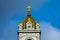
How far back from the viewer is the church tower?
115 m

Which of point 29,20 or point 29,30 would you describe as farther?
point 29,20

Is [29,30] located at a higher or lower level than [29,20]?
lower

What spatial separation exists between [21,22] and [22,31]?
3.29 metres

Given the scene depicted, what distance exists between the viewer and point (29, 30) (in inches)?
4547

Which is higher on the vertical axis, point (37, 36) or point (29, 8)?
point (29, 8)

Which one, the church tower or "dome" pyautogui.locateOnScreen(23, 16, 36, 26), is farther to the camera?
"dome" pyautogui.locateOnScreen(23, 16, 36, 26)

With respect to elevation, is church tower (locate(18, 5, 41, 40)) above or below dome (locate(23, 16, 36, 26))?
below

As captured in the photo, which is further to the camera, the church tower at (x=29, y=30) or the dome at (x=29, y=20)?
the dome at (x=29, y=20)

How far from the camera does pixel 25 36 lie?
11475cm

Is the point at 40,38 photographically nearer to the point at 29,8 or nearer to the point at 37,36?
the point at 37,36

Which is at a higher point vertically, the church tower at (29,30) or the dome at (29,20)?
the dome at (29,20)

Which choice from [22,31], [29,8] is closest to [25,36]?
[22,31]

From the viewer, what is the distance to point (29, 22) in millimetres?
117062

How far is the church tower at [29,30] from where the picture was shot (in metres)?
115
